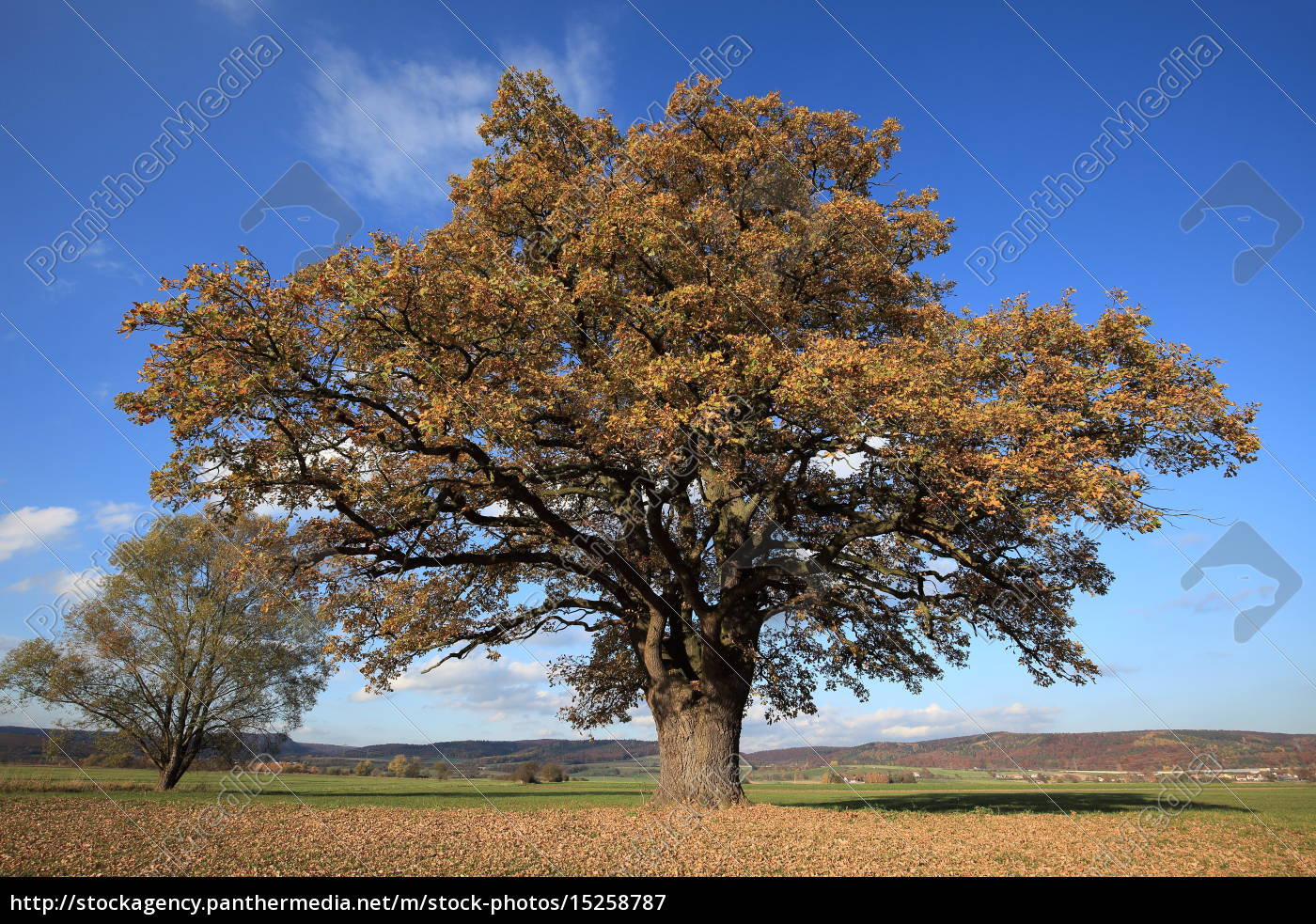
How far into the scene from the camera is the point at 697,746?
17531 mm

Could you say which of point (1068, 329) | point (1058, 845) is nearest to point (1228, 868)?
point (1058, 845)

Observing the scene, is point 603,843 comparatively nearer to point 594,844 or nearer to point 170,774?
point 594,844

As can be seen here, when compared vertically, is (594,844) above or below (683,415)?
below

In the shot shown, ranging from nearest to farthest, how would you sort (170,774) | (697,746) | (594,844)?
1. (594,844)
2. (697,746)
3. (170,774)

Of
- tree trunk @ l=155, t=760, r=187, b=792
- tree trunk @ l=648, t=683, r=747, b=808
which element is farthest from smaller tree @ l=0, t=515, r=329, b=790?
tree trunk @ l=648, t=683, r=747, b=808

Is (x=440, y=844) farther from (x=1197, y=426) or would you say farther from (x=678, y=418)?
(x=1197, y=426)

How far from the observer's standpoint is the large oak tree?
12508 mm

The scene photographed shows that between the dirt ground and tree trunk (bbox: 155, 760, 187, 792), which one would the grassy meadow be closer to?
the dirt ground

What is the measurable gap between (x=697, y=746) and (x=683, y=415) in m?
9.07

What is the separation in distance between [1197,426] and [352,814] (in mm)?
18379

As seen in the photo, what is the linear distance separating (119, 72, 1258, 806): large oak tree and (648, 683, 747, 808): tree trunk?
7cm

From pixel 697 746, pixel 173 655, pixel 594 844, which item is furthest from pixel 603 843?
pixel 173 655

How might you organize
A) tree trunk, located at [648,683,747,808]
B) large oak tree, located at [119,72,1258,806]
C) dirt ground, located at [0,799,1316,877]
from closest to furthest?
dirt ground, located at [0,799,1316,877]
large oak tree, located at [119,72,1258,806]
tree trunk, located at [648,683,747,808]
